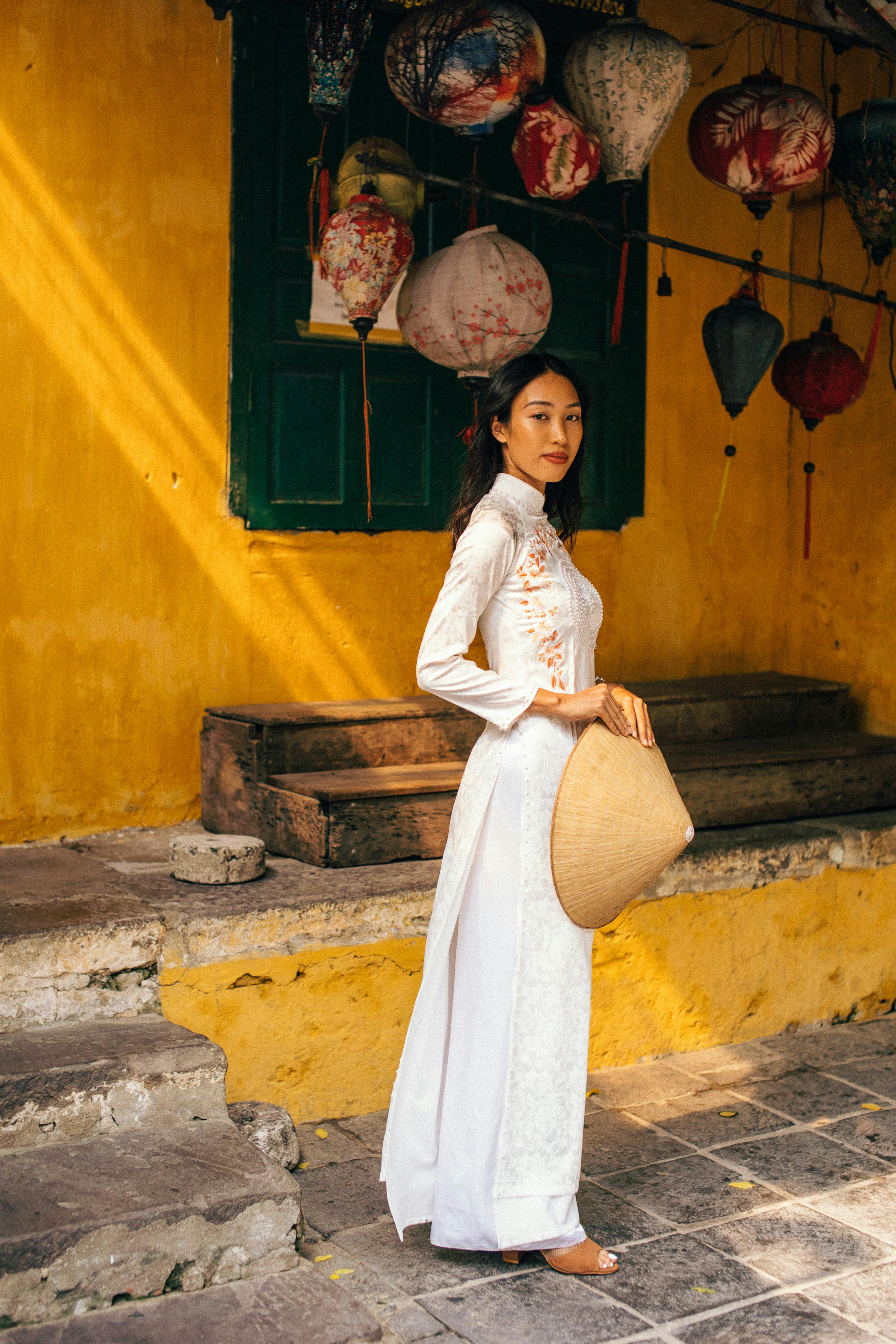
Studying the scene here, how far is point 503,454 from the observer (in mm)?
2965

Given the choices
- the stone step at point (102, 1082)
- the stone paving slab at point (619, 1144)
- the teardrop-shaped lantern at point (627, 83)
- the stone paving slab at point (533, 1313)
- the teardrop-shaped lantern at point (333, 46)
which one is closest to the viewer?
the stone paving slab at point (533, 1313)

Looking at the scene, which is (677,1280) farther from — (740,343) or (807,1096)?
(740,343)

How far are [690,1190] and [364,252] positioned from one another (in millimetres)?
2844

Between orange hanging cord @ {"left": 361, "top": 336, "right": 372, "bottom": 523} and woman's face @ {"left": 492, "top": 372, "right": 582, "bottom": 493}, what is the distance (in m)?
1.29

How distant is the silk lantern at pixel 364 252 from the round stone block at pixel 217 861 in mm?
1399

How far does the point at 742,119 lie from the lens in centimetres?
413

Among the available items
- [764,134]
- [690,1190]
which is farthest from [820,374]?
[690,1190]

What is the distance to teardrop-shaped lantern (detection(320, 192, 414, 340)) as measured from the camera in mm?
4035

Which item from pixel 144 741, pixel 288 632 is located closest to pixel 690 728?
pixel 288 632

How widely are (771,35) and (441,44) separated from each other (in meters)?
2.35

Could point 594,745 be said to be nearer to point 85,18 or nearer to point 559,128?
point 559,128

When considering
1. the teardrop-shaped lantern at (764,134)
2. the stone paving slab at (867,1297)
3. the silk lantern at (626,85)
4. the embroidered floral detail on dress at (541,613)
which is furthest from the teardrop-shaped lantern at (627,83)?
the stone paving slab at (867,1297)

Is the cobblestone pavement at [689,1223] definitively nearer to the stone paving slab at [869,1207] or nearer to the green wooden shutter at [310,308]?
the stone paving slab at [869,1207]

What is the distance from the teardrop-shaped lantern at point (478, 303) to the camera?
408cm
